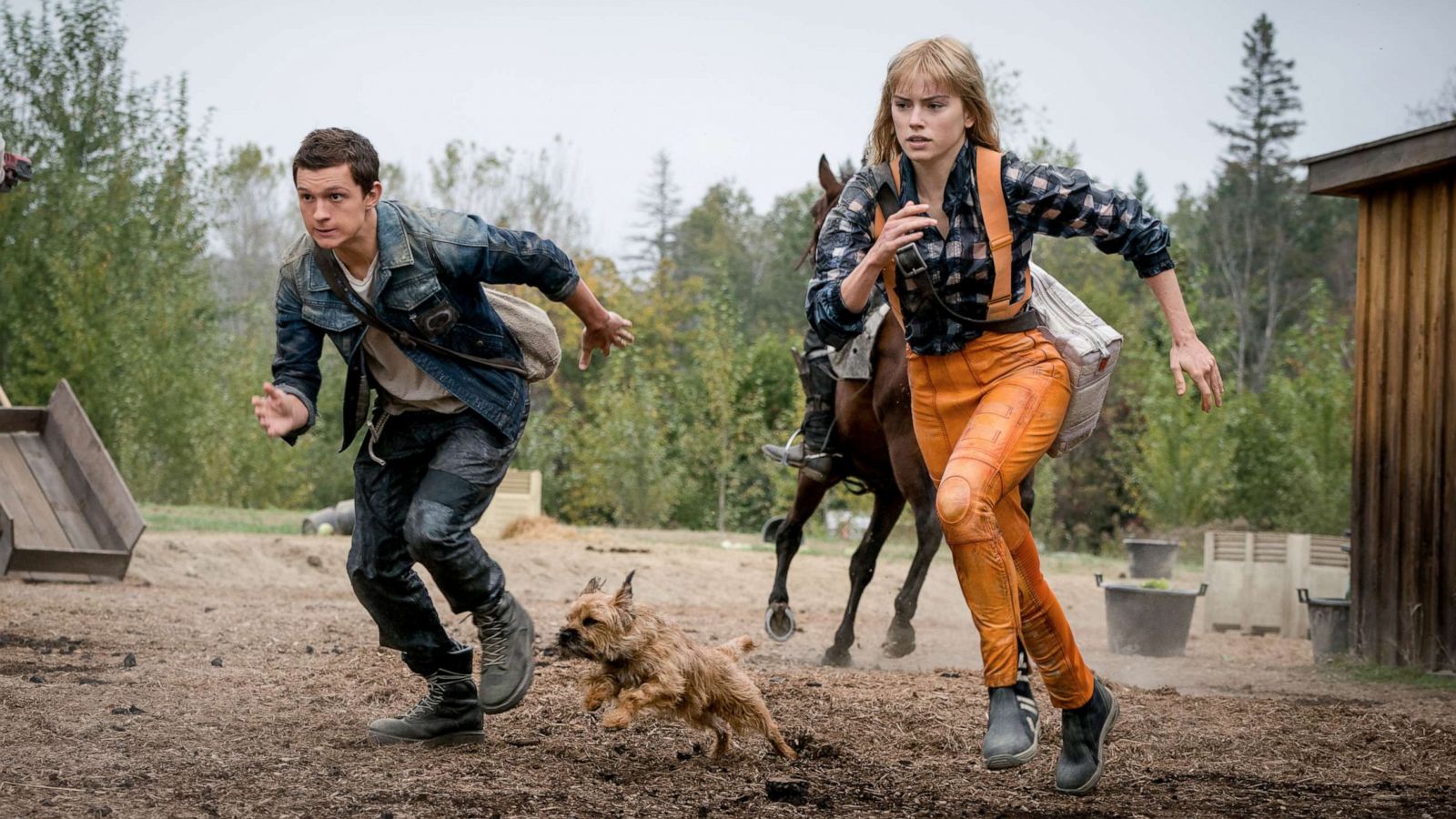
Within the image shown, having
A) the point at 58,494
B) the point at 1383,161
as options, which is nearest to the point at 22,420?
the point at 58,494

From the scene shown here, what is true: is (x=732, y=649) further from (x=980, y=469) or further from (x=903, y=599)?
(x=903, y=599)

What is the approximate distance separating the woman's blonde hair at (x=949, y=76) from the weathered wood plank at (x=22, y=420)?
9103 mm

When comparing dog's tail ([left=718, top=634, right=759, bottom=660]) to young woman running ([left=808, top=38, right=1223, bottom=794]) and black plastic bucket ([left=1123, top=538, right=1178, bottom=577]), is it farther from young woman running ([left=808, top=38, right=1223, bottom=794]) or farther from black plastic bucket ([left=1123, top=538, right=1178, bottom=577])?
Answer: black plastic bucket ([left=1123, top=538, right=1178, bottom=577])

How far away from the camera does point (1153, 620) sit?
33.9 feet

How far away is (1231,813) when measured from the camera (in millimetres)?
4145

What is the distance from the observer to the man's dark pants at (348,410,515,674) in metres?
4.60

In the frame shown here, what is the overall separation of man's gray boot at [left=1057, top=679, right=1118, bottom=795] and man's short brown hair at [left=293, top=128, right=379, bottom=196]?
284 centimetres

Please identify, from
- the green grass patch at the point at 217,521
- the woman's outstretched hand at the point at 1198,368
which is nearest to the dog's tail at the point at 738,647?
the woman's outstretched hand at the point at 1198,368

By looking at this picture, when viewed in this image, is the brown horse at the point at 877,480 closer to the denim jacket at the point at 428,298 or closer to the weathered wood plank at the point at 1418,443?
the weathered wood plank at the point at 1418,443

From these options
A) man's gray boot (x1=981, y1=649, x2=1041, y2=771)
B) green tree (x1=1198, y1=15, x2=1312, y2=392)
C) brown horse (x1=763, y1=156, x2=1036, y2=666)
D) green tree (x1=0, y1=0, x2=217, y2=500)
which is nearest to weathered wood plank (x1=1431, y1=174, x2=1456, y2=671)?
brown horse (x1=763, y1=156, x2=1036, y2=666)

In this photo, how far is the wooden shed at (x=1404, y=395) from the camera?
841 cm

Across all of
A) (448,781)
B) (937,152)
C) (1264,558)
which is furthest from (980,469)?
(1264,558)

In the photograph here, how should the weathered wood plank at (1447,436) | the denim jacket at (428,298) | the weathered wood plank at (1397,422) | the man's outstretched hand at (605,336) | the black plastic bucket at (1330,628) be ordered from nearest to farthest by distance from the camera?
the denim jacket at (428,298) < the man's outstretched hand at (605,336) < the weathered wood plank at (1447,436) < the weathered wood plank at (1397,422) < the black plastic bucket at (1330,628)

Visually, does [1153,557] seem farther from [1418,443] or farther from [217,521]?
[217,521]
